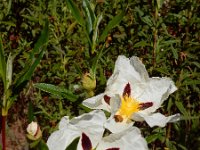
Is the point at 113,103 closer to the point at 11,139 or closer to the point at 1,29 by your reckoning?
the point at 1,29

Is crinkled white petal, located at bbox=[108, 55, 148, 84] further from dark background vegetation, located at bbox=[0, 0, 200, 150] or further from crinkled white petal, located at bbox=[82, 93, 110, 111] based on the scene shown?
dark background vegetation, located at bbox=[0, 0, 200, 150]

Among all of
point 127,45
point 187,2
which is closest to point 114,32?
point 127,45

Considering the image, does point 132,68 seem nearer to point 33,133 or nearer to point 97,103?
point 97,103

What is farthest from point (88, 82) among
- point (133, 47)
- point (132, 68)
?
point (133, 47)

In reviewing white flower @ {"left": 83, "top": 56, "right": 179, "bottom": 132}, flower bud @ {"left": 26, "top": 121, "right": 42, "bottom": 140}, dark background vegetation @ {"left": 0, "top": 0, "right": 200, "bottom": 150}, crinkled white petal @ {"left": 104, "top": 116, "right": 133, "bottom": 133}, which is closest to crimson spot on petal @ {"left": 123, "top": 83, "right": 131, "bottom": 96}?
white flower @ {"left": 83, "top": 56, "right": 179, "bottom": 132}

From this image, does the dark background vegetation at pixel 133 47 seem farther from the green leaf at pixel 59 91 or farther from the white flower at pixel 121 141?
the white flower at pixel 121 141

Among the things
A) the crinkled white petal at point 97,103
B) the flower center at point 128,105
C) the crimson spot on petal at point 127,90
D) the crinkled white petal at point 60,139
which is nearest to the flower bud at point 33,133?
the crinkled white petal at point 60,139
